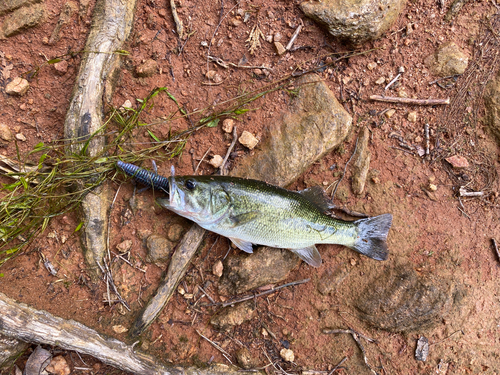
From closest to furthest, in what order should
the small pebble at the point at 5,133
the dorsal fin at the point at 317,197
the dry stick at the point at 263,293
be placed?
the small pebble at the point at 5,133 < the dorsal fin at the point at 317,197 < the dry stick at the point at 263,293

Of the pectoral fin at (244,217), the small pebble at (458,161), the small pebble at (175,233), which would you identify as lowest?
the small pebble at (175,233)

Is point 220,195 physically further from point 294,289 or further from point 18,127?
point 18,127

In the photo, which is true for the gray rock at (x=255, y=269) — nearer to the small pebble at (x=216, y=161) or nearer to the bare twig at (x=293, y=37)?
the small pebble at (x=216, y=161)

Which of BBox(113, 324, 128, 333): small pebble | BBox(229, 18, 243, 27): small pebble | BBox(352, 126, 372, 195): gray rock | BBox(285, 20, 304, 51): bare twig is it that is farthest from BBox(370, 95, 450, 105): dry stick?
BBox(113, 324, 128, 333): small pebble

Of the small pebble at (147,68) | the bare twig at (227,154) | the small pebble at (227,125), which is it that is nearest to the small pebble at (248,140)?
the bare twig at (227,154)

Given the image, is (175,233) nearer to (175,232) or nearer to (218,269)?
(175,232)

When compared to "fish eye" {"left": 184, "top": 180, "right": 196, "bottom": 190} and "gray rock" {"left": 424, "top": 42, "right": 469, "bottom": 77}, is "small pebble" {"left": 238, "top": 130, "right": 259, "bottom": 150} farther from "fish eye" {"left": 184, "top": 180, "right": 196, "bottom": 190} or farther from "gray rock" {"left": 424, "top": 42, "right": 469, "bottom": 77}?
"gray rock" {"left": 424, "top": 42, "right": 469, "bottom": 77}

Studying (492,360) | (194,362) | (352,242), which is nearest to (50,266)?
(194,362)
